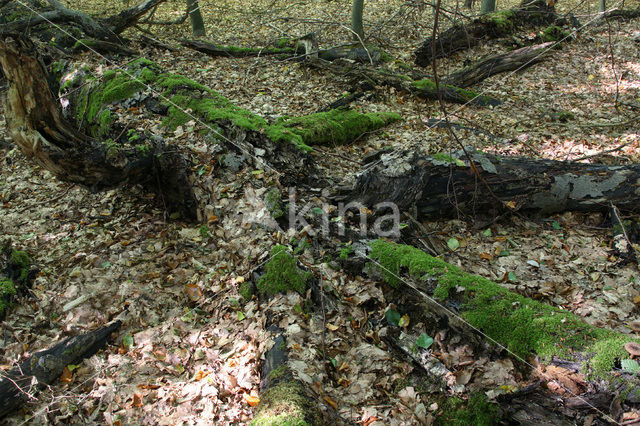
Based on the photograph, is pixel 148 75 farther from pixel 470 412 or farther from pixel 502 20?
pixel 502 20

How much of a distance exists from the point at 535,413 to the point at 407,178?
276 centimetres

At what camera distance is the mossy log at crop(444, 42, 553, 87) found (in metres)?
8.67

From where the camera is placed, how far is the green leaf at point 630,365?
7.51 ft

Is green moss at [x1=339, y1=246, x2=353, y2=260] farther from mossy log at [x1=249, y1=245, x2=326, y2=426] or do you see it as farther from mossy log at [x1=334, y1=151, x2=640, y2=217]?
mossy log at [x1=334, y1=151, x2=640, y2=217]

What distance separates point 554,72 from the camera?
9.01 meters

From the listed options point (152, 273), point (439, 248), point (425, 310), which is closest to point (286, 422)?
point (425, 310)

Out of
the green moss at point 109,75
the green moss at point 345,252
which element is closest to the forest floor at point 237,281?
the green moss at point 345,252

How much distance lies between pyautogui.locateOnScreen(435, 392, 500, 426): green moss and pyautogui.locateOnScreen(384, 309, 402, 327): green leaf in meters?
0.75

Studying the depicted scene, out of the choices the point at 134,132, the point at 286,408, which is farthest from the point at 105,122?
the point at 286,408

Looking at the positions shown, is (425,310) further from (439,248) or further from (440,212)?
(440,212)

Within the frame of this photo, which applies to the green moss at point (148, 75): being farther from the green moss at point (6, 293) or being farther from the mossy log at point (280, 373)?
the mossy log at point (280, 373)

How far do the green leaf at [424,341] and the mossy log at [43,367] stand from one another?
8.86 ft

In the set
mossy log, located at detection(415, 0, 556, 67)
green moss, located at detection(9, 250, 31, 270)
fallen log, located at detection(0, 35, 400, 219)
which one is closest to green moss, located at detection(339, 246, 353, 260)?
fallen log, located at detection(0, 35, 400, 219)

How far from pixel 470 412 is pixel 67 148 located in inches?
175
